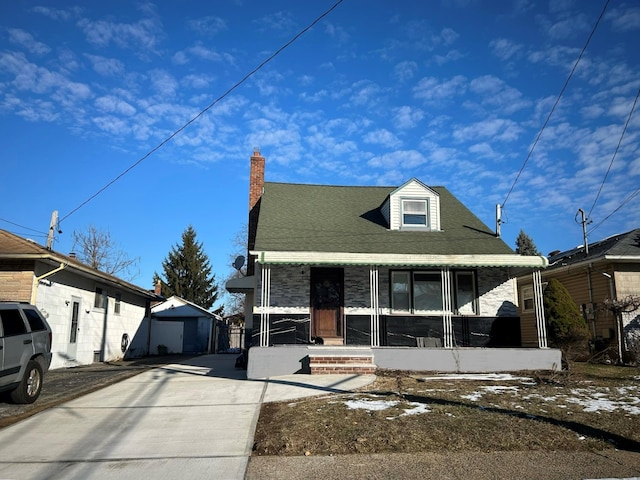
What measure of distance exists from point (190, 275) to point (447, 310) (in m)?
37.1

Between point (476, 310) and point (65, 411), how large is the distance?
1092 cm

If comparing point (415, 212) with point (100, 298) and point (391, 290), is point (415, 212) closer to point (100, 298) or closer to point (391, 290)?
point (391, 290)

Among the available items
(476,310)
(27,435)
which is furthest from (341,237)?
(27,435)

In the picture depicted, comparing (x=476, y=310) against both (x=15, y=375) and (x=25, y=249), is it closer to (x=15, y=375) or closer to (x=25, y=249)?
(x=15, y=375)

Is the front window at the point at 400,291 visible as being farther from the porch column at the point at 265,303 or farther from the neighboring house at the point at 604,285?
the neighboring house at the point at 604,285

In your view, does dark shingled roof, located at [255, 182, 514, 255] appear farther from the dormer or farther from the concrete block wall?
the concrete block wall

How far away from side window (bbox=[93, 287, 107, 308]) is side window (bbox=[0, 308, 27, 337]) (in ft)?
30.5

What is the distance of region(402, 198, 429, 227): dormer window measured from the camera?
51.3 ft

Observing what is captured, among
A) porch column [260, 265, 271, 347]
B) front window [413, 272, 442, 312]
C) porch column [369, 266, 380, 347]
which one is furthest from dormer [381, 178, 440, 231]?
porch column [260, 265, 271, 347]

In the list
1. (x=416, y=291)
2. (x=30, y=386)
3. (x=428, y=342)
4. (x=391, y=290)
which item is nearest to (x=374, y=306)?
(x=391, y=290)

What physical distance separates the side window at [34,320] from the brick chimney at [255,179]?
30.9 ft

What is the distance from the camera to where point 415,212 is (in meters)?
15.7

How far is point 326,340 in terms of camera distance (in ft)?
45.9

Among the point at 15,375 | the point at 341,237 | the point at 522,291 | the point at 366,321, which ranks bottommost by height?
the point at 15,375
